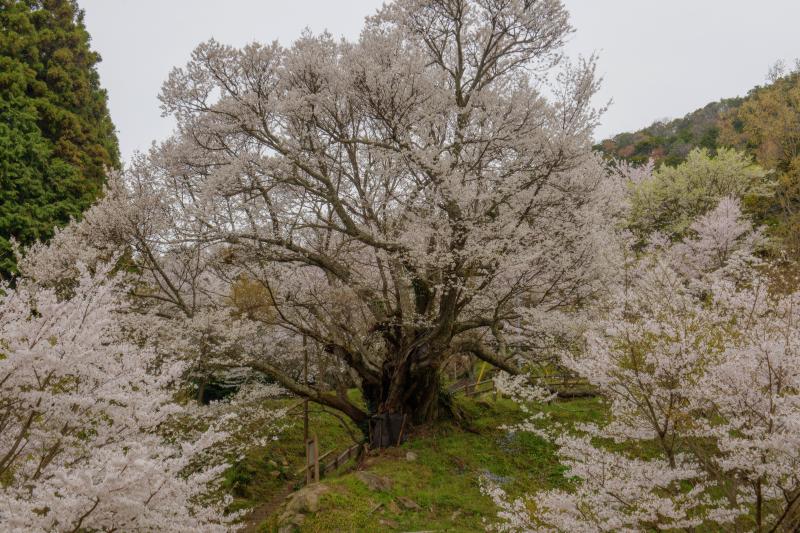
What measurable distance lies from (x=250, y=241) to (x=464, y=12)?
590 cm

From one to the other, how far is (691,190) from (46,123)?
2716 cm

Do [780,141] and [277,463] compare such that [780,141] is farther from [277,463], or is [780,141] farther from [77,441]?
[77,441]

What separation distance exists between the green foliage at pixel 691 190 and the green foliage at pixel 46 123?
74.2 feet

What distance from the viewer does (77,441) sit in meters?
5.21

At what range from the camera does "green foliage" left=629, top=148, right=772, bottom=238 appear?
2212cm

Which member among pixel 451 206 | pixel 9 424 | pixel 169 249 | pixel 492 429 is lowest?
pixel 492 429

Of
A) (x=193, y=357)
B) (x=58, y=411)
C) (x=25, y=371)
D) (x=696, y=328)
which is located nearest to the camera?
(x=25, y=371)

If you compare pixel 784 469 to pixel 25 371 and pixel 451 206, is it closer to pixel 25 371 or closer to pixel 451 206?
pixel 451 206

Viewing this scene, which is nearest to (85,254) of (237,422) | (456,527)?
(237,422)

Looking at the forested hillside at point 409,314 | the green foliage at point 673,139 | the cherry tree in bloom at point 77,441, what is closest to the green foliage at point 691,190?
the green foliage at point 673,139

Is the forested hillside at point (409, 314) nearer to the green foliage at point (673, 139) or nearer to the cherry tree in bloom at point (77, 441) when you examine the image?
the cherry tree in bloom at point (77, 441)

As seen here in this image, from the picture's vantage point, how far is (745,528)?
589cm

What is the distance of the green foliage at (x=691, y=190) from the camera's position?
22125mm

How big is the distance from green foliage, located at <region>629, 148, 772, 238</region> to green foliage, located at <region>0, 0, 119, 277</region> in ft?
74.2
